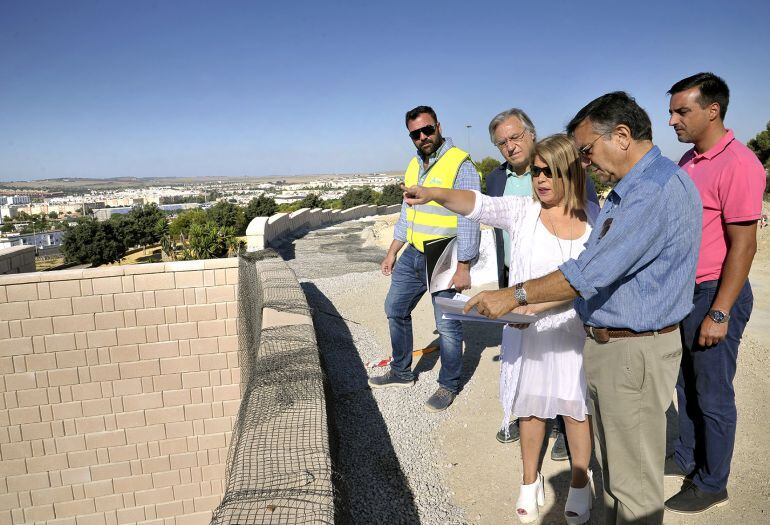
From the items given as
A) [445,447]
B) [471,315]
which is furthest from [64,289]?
[471,315]

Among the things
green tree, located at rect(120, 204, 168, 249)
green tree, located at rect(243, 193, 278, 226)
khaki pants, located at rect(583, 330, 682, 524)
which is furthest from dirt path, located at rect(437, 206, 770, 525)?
green tree, located at rect(120, 204, 168, 249)

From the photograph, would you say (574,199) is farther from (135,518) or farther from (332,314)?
(135,518)

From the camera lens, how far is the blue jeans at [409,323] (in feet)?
12.2

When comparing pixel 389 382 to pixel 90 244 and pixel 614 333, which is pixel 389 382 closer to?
pixel 614 333

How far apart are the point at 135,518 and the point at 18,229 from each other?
11561 centimetres

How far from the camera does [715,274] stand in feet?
8.21

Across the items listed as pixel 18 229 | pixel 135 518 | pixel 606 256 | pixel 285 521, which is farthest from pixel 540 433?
pixel 18 229

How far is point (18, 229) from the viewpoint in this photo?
99062mm

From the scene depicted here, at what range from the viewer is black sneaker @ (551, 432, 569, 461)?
312cm

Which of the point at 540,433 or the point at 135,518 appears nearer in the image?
the point at 540,433

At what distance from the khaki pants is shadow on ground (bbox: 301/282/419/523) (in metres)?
1.08

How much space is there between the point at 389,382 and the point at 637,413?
8.26 feet

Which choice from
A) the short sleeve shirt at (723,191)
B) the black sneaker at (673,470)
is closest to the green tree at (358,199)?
the black sneaker at (673,470)

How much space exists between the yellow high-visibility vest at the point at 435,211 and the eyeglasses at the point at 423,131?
0.18 m
